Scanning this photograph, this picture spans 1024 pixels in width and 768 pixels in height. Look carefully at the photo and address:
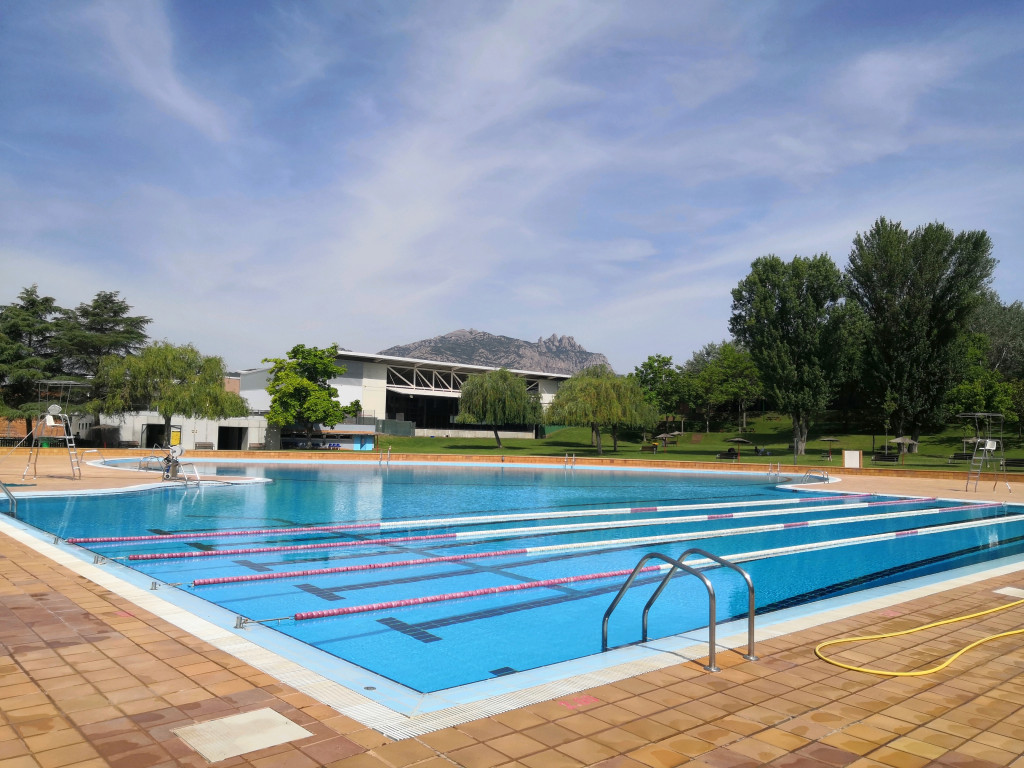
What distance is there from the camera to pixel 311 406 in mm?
43562

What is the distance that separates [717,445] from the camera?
48.9 meters

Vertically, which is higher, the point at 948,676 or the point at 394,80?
the point at 394,80

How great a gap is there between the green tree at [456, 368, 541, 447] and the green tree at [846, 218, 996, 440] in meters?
21.9

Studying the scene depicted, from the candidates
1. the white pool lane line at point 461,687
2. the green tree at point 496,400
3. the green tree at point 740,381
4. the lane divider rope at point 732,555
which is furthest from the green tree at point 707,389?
the white pool lane line at point 461,687

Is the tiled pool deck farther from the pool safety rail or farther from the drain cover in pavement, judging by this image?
the pool safety rail

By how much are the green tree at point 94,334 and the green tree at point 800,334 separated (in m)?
38.5

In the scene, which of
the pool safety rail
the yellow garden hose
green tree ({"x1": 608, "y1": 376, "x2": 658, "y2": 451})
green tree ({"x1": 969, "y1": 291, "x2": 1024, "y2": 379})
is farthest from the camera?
green tree ({"x1": 969, "y1": 291, "x2": 1024, "y2": 379})

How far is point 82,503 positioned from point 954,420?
157 ft

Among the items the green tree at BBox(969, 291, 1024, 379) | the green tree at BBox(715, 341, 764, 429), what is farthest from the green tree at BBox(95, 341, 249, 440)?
the green tree at BBox(969, 291, 1024, 379)

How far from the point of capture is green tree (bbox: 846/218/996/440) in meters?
36.7

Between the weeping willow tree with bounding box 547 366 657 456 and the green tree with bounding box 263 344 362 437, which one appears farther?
the green tree with bounding box 263 344 362 437

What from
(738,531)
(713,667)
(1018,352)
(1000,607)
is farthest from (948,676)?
(1018,352)

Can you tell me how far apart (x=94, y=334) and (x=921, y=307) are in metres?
47.8

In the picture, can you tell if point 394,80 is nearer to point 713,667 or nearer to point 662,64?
point 662,64
